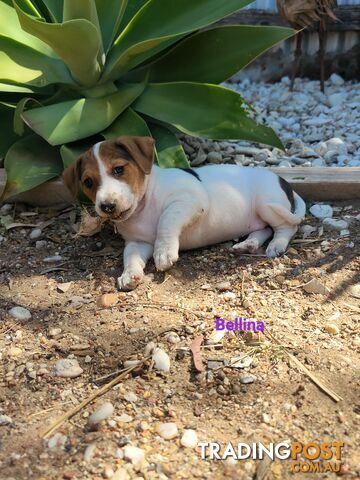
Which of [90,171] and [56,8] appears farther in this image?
[56,8]

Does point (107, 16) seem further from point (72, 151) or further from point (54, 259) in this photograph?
point (54, 259)

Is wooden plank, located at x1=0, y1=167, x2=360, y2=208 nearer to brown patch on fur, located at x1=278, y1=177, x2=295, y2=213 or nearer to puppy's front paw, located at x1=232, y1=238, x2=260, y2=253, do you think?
brown patch on fur, located at x1=278, y1=177, x2=295, y2=213

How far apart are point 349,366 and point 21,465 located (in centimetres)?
131

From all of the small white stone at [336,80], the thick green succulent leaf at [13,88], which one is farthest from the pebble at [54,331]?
the small white stone at [336,80]

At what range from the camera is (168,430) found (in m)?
2.36

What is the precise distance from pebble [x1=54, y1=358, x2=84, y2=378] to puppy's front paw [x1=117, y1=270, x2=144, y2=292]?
0.60 meters

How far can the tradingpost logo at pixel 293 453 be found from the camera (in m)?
2.19

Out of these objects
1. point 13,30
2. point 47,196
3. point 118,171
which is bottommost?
point 47,196

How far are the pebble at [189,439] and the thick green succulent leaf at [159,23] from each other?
2431 millimetres

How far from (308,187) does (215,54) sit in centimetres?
106

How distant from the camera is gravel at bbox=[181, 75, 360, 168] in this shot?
184 inches

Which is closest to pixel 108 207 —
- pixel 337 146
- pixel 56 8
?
pixel 56 8

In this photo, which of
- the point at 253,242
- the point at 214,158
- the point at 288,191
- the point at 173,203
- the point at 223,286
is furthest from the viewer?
the point at 214,158

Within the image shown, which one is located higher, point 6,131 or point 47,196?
point 6,131
